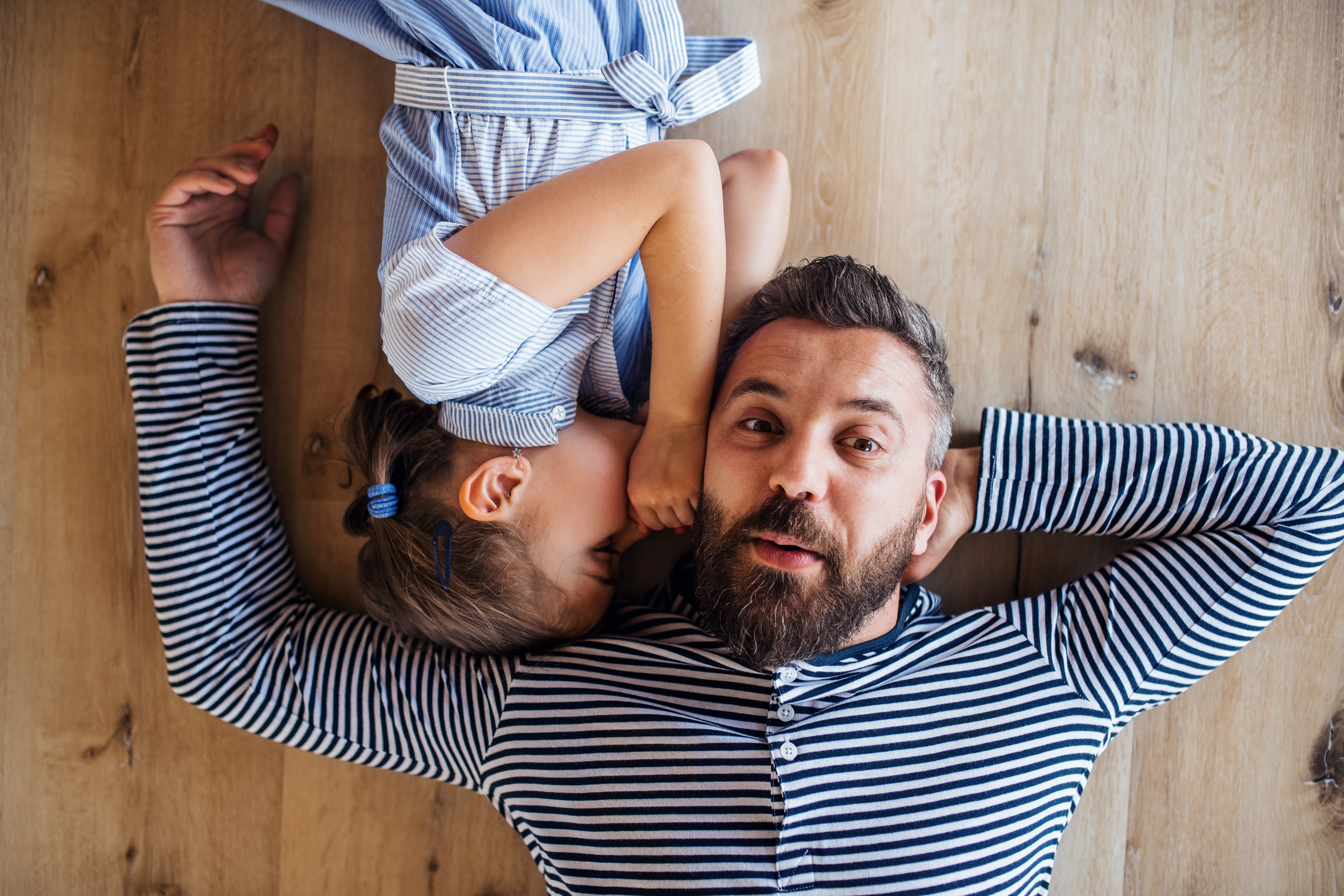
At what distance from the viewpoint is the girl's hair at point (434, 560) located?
1054 mm

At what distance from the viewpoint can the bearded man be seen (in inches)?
37.6

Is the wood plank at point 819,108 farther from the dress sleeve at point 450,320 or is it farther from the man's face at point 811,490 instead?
the dress sleeve at point 450,320

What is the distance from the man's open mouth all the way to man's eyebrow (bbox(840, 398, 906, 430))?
18 centimetres

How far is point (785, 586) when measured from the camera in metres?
0.93

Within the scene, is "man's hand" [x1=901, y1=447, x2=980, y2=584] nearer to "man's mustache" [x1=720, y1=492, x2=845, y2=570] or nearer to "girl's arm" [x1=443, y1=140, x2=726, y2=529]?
"man's mustache" [x1=720, y1=492, x2=845, y2=570]

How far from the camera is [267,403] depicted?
4.36ft

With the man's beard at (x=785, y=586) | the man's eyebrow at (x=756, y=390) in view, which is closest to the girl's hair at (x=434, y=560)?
the man's beard at (x=785, y=586)

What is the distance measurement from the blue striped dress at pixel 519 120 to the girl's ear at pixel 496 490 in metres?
0.04

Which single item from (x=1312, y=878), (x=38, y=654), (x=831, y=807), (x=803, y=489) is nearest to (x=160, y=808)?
(x=38, y=654)

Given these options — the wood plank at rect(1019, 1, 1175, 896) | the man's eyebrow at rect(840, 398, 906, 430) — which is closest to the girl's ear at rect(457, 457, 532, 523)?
the man's eyebrow at rect(840, 398, 906, 430)

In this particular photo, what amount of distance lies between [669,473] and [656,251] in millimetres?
306

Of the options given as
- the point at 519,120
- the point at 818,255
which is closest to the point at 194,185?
the point at 519,120

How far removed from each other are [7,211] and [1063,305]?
6.01ft

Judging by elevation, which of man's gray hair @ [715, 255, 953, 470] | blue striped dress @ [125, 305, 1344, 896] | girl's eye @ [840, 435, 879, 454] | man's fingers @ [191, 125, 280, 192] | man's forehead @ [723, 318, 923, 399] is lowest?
blue striped dress @ [125, 305, 1344, 896]
